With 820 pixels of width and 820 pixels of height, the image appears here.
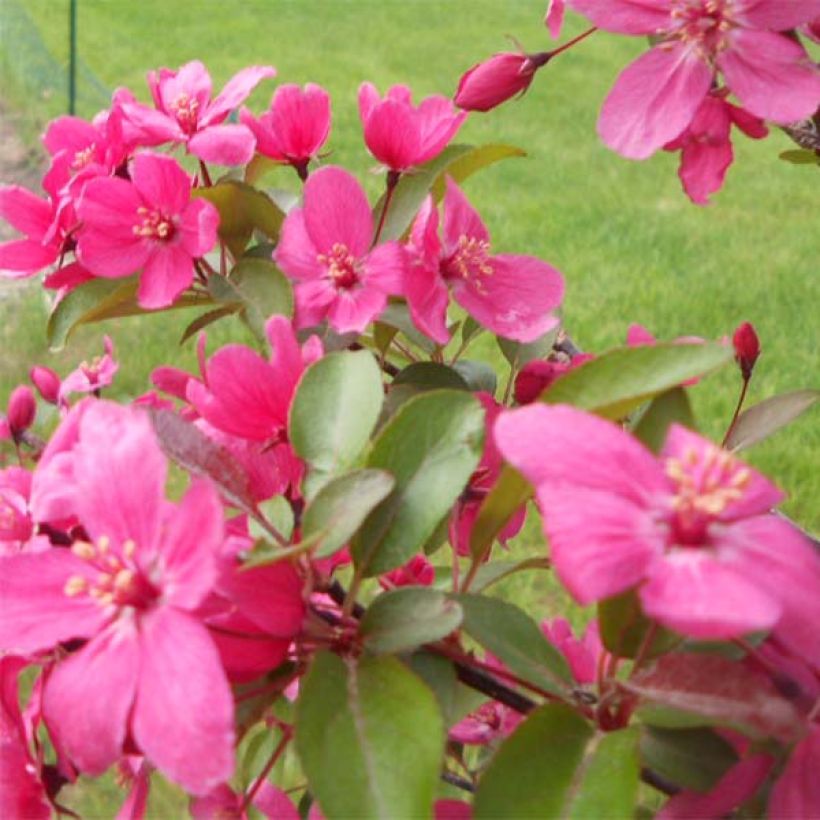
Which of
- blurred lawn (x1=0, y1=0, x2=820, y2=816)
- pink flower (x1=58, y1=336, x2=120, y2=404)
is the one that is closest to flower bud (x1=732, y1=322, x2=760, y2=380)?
pink flower (x1=58, y1=336, x2=120, y2=404)

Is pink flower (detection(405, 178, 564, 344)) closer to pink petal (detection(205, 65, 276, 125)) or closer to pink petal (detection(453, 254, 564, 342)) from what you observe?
pink petal (detection(453, 254, 564, 342))

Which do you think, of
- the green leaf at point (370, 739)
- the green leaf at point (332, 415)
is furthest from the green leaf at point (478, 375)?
the green leaf at point (370, 739)

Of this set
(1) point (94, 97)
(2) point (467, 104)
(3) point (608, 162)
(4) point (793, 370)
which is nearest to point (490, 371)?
(2) point (467, 104)

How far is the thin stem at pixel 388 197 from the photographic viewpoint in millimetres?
750

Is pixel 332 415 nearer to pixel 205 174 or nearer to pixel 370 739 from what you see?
pixel 370 739

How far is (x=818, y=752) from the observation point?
44 cm

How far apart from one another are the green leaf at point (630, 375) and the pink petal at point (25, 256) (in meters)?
0.42

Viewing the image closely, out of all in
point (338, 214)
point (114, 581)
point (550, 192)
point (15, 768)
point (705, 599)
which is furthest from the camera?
point (550, 192)

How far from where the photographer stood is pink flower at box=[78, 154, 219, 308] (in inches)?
28.4

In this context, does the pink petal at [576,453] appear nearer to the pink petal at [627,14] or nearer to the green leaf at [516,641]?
the green leaf at [516,641]

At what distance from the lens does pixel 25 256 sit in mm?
796

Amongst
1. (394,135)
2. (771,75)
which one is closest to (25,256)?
(394,135)

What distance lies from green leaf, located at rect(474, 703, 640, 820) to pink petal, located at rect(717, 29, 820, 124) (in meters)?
0.32

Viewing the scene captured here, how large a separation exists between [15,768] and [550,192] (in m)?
4.14
